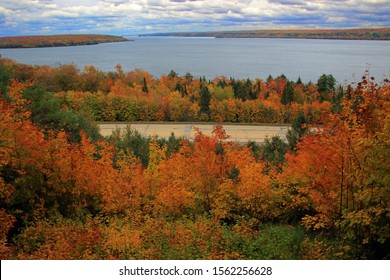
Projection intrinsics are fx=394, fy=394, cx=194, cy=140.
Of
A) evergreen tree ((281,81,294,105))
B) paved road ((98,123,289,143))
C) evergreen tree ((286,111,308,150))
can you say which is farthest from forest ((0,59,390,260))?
evergreen tree ((281,81,294,105))

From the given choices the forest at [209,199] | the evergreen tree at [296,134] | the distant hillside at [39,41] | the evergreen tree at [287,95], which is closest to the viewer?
the forest at [209,199]

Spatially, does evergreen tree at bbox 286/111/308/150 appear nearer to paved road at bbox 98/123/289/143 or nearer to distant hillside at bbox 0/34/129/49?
paved road at bbox 98/123/289/143

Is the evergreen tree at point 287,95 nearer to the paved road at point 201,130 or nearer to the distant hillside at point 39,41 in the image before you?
the paved road at point 201,130

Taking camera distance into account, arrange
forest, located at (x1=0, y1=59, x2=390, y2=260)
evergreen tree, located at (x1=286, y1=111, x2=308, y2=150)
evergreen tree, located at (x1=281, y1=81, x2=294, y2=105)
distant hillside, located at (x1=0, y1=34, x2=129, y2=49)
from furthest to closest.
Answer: evergreen tree, located at (x1=281, y1=81, x2=294, y2=105) < distant hillside, located at (x1=0, y1=34, x2=129, y2=49) < evergreen tree, located at (x1=286, y1=111, x2=308, y2=150) < forest, located at (x1=0, y1=59, x2=390, y2=260)

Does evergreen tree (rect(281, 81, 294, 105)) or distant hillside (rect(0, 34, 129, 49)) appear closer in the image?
distant hillside (rect(0, 34, 129, 49))

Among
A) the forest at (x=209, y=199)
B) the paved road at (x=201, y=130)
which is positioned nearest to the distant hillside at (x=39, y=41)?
the paved road at (x=201, y=130)

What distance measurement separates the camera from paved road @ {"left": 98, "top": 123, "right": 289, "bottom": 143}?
42125 mm

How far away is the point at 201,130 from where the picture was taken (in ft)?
143

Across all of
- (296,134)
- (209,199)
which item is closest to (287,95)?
(296,134)

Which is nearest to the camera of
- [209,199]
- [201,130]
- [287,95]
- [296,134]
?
[209,199]

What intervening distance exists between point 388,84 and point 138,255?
346 inches

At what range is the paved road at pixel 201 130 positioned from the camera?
138 feet

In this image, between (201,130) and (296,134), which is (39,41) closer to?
(201,130)

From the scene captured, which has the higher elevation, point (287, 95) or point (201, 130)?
point (287, 95)
